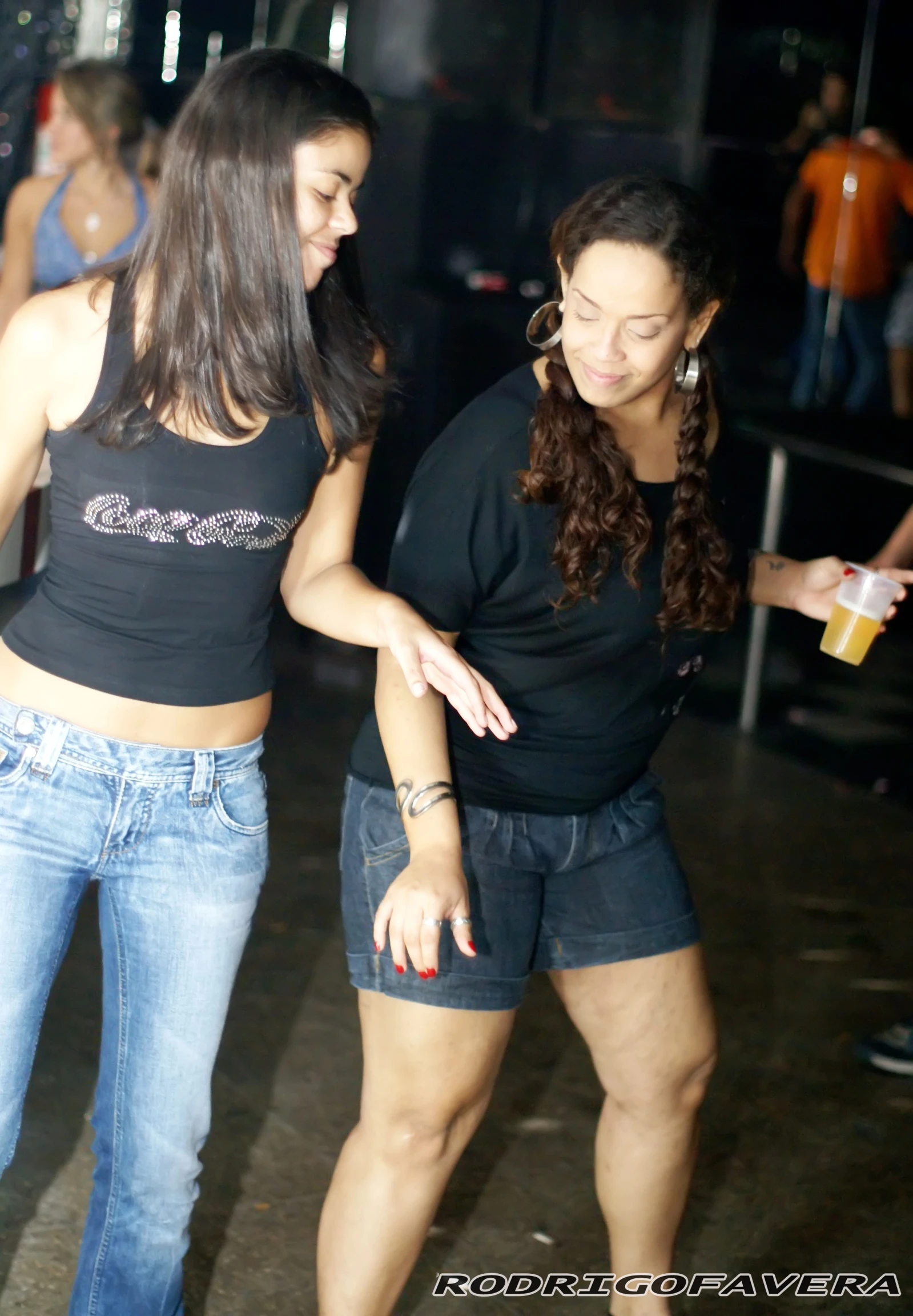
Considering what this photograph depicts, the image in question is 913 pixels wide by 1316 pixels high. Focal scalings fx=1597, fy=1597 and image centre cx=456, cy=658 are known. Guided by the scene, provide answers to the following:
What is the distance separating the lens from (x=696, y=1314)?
2.67m

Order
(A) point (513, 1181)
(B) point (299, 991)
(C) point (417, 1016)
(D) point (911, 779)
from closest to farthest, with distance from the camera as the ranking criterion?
(C) point (417, 1016), (A) point (513, 1181), (B) point (299, 991), (D) point (911, 779)

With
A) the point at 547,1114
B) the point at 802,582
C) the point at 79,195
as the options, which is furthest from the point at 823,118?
the point at 802,582

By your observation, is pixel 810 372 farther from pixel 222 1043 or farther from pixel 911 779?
pixel 222 1043

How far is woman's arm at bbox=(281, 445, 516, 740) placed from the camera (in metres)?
1.87

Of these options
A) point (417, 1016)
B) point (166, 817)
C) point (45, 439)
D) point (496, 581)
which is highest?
point (45, 439)

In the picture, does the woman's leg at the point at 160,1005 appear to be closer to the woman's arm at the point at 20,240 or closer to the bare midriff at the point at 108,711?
the bare midriff at the point at 108,711

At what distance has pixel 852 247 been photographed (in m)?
9.15

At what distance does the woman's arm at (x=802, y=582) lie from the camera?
7.83 ft

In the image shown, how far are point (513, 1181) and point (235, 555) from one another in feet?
5.34

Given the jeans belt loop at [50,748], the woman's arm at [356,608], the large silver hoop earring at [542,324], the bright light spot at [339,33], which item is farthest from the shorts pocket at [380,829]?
the bright light spot at [339,33]

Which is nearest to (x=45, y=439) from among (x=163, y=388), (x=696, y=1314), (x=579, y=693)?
(x=163, y=388)

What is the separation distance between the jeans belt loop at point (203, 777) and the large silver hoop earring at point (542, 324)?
2.23ft

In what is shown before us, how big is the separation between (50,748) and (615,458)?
0.81 m

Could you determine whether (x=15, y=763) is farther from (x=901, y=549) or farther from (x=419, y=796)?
(x=901, y=549)
